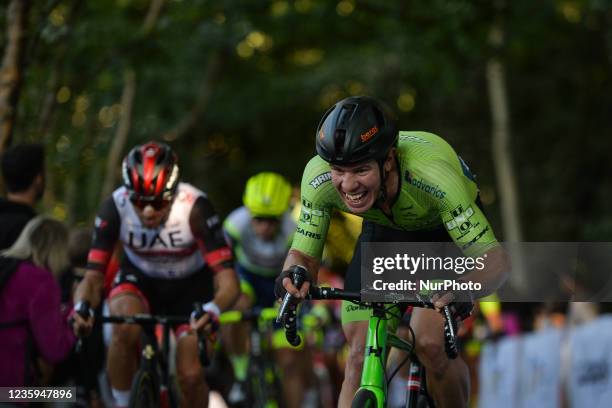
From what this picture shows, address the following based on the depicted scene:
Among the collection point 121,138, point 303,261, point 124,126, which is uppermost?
point 124,126

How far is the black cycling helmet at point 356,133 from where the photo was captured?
20.3 ft

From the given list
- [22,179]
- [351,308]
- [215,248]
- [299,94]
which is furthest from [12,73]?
[299,94]

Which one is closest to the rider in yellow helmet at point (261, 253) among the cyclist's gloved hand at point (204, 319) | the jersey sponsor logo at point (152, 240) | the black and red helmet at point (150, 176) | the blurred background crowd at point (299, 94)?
the blurred background crowd at point (299, 94)

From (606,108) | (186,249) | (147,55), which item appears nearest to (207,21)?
(147,55)

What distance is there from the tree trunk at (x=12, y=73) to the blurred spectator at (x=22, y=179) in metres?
1.54

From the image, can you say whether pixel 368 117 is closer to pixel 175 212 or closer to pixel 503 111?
pixel 175 212

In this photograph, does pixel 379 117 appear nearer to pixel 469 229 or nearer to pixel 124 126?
pixel 469 229

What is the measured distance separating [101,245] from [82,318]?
0.79 meters

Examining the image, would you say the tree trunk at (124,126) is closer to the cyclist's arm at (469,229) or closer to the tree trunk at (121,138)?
the tree trunk at (121,138)

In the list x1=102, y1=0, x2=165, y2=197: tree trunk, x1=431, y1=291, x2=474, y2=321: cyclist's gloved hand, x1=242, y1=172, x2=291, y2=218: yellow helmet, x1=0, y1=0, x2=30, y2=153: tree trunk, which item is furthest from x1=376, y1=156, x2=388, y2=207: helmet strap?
A: x1=102, y1=0, x2=165, y2=197: tree trunk

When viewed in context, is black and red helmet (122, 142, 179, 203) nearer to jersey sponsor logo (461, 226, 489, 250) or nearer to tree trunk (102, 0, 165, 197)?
jersey sponsor logo (461, 226, 489, 250)

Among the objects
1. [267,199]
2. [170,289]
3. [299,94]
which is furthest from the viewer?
[299,94]

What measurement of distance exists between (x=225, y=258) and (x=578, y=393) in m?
4.29

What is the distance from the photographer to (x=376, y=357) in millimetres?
6121
